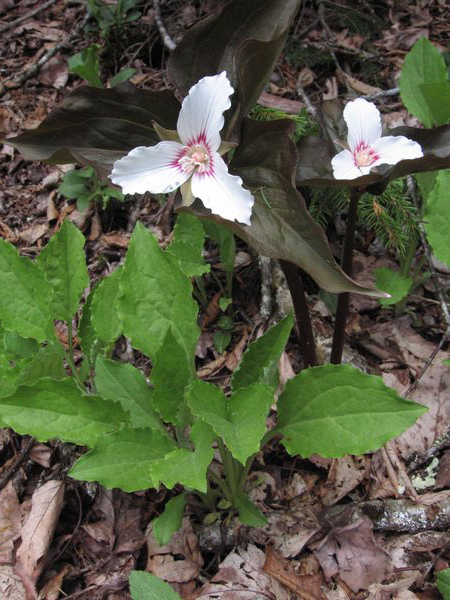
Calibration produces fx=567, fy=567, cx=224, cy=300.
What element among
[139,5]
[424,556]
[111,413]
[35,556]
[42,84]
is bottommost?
[424,556]

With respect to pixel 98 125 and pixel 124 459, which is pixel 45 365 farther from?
pixel 98 125

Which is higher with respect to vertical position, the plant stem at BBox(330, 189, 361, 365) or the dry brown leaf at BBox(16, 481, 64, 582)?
the plant stem at BBox(330, 189, 361, 365)

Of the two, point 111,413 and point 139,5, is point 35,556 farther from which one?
point 139,5

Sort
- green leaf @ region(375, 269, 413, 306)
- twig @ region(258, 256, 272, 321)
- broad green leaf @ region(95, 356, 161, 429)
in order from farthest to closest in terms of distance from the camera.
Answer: twig @ region(258, 256, 272, 321)
green leaf @ region(375, 269, 413, 306)
broad green leaf @ region(95, 356, 161, 429)

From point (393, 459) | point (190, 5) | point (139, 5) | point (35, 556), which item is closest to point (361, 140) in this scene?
point (393, 459)

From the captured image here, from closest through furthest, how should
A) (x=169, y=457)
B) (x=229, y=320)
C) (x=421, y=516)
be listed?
(x=169, y=457) < (x=421, y=516) < (x=229, y=320)

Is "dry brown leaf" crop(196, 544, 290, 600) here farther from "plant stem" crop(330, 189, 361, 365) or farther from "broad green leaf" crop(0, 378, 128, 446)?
"plant stem" crop(330, 189, 361, 365)

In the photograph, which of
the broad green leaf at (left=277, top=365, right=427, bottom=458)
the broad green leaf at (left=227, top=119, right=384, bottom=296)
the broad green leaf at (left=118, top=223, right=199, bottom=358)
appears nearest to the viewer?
the broad green leaf at (left=227, top=119, right=384, bottom=296)

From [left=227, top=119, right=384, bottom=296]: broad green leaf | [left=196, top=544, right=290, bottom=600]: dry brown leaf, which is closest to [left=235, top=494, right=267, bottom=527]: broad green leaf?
[left=196, top=544, right=290, bottom=600]: dry brown leaf
